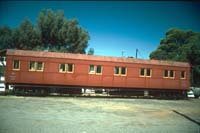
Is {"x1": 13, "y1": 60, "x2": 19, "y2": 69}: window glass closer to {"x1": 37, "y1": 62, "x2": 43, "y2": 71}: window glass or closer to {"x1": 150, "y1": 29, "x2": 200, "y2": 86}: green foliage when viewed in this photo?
{"x1": 37, "y1": 62, "x2": 43, "y2": 71}: window glass

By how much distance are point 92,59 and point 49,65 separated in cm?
371

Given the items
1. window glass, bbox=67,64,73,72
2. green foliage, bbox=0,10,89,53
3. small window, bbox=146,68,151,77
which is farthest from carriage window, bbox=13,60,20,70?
green foliage, bbox=0,10,89,53

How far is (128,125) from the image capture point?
9.94m

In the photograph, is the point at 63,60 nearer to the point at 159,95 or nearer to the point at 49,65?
the point at 49,65

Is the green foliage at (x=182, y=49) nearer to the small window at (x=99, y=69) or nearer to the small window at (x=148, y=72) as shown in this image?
the small window at (x=148, y=72)

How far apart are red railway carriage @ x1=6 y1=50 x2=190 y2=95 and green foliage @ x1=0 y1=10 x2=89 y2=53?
18.9 metres

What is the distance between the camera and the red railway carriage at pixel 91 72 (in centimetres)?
1948

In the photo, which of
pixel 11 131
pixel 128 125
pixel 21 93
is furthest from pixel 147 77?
pixel 11 131

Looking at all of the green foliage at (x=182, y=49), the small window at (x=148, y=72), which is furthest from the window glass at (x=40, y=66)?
the green foliage at (x=182, y=49)

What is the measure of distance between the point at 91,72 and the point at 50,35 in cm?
2128

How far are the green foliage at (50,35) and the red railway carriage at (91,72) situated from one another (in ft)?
62.1

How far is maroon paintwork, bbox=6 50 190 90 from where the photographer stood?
19.5 metres

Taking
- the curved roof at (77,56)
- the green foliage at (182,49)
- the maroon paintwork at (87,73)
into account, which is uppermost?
the green foliage at (182,49)

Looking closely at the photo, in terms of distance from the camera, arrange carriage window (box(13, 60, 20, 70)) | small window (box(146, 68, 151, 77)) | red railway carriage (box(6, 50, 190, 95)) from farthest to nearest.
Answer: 1. small window (box(146, 68, 151, 77))
2. red railway carriage (box(6, 50, 190, 95))
3. carriage window (box(13, 60, 20, 70))
